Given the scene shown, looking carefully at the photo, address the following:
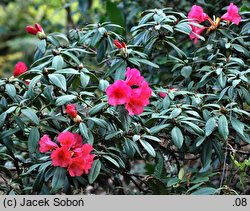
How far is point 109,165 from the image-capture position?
1.70m

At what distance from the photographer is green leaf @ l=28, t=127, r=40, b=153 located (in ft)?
5.23

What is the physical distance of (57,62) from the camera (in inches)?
69.0

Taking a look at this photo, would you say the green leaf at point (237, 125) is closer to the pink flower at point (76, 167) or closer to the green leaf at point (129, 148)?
the green leaf at point (129, 148)

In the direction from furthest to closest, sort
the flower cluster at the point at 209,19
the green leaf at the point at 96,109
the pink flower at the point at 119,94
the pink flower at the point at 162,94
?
1. the flower cluster at the point at 209,19
2. the pink flower at the point at 162,94
3. the green leaf at the point at 96,109
4. the pink flower at the point at 119,94

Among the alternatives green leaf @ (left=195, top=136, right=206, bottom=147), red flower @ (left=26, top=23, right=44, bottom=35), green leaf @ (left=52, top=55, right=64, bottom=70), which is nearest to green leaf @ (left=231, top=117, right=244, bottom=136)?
green leaf @ (left=195, top=136, right=206, bottom=147)

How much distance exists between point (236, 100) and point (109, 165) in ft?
1.77

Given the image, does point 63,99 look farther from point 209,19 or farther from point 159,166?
point 209,19

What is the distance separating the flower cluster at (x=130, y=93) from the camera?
1468mm

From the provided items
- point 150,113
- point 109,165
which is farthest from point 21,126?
point 150,113

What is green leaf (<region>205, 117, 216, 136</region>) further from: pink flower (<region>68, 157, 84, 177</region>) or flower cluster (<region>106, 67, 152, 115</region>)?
pink flower (<region>68, 157, 84, 177</region>)

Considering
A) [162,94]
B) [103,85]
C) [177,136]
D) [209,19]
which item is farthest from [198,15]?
[177,136]

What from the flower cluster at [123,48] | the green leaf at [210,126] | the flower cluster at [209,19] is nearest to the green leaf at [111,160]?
the green leaf at [210,126]

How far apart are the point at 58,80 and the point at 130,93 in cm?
28
